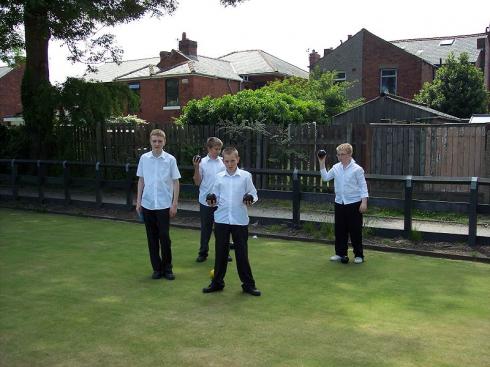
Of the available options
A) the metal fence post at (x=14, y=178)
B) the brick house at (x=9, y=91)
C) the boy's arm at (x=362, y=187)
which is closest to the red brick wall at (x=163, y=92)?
the brick house at (x=9, y=91)

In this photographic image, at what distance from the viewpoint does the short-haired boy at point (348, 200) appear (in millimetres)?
7113

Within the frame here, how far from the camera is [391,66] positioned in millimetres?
36062

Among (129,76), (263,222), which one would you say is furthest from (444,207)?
(129,76)

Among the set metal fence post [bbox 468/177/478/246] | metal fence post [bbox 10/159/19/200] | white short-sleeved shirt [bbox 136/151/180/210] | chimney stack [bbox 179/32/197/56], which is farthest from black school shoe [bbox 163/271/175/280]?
chimney stack [bbox 179/32/197/56]

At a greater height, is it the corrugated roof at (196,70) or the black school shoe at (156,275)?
the corrugated roof at (196,70)

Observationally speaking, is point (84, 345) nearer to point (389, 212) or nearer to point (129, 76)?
point (389, 212)

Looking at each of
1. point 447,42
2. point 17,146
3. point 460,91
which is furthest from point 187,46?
point 17,146

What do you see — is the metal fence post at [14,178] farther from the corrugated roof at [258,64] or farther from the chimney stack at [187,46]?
the corrugated roof at [258,64]

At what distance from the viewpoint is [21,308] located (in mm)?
5301

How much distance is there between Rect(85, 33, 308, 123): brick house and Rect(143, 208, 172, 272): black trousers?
26.9 meters

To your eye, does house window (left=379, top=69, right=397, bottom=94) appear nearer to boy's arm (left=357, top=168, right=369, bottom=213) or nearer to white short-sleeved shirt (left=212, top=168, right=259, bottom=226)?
boy's arm (left=357, top=168, right=369, bottom=213)

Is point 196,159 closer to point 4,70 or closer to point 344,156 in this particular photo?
point 344,156

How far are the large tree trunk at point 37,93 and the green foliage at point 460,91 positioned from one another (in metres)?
21.3

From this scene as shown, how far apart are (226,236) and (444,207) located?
4029mm
